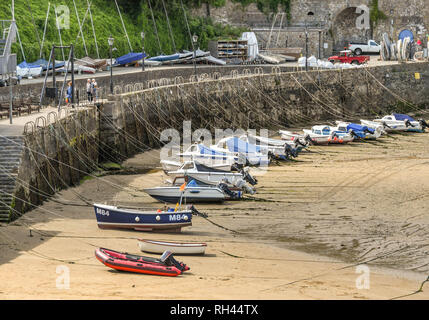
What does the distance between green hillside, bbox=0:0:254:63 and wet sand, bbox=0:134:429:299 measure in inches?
710

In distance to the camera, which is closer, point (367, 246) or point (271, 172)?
point (367, 246)

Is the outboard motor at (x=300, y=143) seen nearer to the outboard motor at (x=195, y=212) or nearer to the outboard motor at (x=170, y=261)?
the outboard motor at (x=195, y=212)

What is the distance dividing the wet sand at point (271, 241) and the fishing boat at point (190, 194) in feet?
1.30

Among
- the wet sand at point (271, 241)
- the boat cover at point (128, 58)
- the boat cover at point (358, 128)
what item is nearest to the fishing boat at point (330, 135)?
the boat cover at point (358, 128)

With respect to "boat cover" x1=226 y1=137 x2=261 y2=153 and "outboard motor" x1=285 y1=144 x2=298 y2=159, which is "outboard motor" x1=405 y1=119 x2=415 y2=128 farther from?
"boat cover" x1=226 y1=137 x2=261 y2=153

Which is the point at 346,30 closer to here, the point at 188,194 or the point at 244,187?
the point at 244,187

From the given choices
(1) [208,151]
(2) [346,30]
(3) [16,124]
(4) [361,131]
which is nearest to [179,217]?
(3) [16,124]

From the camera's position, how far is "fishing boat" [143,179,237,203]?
33.7m

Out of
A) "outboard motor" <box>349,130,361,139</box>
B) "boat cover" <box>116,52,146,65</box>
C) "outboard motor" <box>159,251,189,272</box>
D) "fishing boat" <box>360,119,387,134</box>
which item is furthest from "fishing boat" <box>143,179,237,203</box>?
"boat cover" <box>116,52,146,65</box>

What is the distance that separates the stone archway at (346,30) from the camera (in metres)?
77.2

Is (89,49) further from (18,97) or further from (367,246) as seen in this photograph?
(367,246)

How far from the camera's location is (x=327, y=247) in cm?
2812
